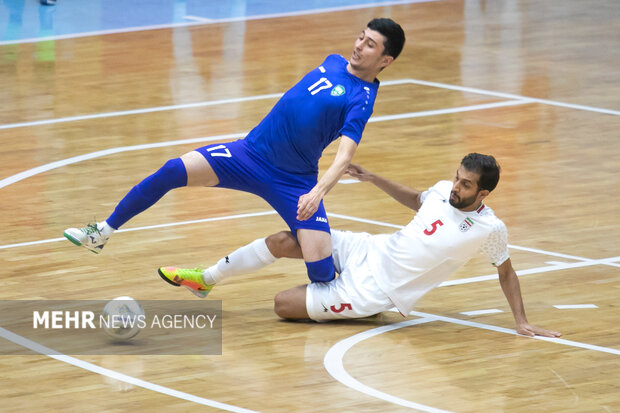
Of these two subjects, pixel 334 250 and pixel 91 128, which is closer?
pixel 334 250

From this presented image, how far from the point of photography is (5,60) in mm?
15156

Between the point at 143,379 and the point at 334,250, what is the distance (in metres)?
1.70

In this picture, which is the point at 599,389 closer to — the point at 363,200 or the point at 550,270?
the point at 550,270

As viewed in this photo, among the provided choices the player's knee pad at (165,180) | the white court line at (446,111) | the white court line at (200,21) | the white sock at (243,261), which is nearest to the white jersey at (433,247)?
the white sock at (243,261)

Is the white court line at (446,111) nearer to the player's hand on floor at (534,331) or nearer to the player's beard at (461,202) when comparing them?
the player's beard at (461,202)

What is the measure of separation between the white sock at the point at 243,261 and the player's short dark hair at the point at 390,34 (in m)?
1.37

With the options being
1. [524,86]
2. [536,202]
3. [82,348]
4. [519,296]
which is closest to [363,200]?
[536,202]

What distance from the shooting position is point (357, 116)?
→ 7.23m

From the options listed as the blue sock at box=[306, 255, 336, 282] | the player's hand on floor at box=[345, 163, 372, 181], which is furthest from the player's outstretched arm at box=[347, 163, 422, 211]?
the blue sock at box=[306, 255, 336, 282]

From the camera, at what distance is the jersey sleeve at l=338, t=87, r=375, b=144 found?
719 cm

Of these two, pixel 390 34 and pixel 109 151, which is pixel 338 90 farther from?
pixel 109 151

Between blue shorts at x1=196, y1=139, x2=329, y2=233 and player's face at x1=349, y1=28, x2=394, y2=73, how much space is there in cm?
73

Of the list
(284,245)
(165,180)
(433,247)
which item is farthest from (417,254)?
(165,180)

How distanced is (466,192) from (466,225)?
7.9 inches
